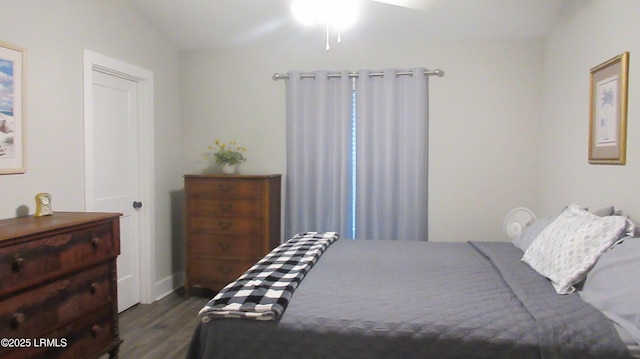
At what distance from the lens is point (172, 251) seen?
3.97m

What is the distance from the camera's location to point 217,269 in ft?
11.9

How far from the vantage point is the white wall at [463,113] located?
139 inches

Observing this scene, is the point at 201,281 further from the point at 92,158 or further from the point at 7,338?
the point at 7,338

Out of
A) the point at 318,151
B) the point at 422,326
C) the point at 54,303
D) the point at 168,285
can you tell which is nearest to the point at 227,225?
the point at 168,285

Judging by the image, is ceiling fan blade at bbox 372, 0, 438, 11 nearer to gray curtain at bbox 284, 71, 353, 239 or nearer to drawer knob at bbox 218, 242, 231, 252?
gray curtain at bbox 284, 71, 353, 239

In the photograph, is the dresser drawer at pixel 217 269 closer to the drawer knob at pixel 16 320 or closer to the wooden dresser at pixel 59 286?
the wooden dresser at pixel 59 286

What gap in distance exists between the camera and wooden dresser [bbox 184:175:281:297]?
351 centimetres

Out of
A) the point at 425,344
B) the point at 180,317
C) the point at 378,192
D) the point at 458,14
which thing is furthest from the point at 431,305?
the point at 458,14

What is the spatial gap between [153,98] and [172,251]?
1.43 metres

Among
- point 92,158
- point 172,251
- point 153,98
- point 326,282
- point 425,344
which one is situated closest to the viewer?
point 425,344

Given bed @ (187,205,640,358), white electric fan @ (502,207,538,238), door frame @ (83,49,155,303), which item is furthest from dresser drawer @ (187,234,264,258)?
white electric fan @ (502,207,538,238)

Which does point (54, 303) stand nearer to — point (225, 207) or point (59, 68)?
point (59, 68)

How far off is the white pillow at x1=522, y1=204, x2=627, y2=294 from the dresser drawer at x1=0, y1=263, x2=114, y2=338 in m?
2.27

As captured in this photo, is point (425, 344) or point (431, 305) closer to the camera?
point (425, 344)
